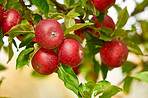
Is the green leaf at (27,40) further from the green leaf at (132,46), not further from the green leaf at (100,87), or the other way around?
the green leaf at (132,46)

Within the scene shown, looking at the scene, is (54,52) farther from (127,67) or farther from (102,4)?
(127,67)

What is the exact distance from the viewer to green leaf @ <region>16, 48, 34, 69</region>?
2.11 ft

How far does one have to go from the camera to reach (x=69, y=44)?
2.12 feet

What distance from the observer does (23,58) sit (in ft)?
2.16

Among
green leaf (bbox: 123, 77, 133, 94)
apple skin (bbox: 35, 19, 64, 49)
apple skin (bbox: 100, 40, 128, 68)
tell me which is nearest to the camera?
apple skin (bbox: 35, 19, 64, 49)

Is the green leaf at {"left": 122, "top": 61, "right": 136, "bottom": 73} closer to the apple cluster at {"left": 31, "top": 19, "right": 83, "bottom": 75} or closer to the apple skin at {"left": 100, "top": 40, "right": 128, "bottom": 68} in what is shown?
the apple skin at {"left": 100, "top": 40, "right": 128, "bottom": 68}

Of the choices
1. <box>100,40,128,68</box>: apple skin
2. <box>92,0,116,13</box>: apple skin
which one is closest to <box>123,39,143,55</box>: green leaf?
<box>100,40,128,68</box>: apple skin

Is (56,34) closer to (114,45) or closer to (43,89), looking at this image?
(114,45)

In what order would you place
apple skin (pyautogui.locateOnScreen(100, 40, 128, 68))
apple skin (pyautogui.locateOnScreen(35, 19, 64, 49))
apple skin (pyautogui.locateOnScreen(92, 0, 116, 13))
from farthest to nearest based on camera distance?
apple skin (pyautogui.locateOnScreen(100, 40, 128, 68)), apple skin (pyautogui.locateOnScreen(92, 0, 116, 13)), apple skin (pyautogui.locateOnScreen(35, 19, 64, 49))

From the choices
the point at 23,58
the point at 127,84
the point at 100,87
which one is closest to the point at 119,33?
the point at 100,87

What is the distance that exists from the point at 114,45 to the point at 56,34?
0.33 metres

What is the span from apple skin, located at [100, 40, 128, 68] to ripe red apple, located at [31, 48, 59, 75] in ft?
0.93

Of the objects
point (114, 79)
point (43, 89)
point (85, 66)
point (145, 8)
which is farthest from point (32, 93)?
point (145, 8)

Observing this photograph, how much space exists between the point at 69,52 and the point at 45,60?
79 mm
